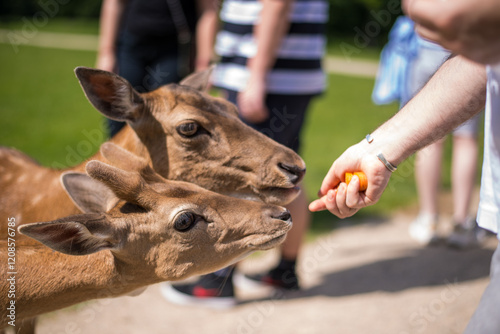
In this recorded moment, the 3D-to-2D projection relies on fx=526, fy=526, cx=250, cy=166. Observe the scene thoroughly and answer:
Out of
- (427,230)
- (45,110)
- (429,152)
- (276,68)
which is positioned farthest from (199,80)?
(45,110)

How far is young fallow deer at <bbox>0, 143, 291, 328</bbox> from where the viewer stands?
2.37 metres

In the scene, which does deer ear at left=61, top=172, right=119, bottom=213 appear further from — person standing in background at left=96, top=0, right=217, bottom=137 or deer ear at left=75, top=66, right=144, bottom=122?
person standing in background at left=96, top=0, right=217, bottom=137

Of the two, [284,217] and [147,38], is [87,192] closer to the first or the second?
[284,217]

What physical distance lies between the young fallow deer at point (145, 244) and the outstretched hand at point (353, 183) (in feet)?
0.84

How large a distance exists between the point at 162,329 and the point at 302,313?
120 centimetres

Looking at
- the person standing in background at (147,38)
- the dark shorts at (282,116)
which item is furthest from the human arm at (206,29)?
the dark shorts at (282,116)

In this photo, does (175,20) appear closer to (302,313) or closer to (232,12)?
(232,12)

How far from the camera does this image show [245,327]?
14.2 feet

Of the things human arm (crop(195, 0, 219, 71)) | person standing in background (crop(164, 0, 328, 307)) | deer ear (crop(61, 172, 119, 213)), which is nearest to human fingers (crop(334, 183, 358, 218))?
deer ear (crop(61, 172, 119, 213))

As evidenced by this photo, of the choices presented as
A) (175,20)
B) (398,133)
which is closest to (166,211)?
(398,133)

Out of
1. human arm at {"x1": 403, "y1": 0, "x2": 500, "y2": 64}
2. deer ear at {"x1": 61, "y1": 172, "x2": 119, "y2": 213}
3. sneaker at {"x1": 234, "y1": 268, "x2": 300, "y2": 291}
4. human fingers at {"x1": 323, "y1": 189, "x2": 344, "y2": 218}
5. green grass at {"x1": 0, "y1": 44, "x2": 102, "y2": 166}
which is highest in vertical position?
human arm at {"x1": 403, "y1": 0, "x2": 500, "y2": 64}

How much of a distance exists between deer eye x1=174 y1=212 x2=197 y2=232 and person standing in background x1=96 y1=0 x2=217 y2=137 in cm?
260

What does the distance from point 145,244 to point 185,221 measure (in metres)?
0.21

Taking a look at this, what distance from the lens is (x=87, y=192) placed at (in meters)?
2.67
